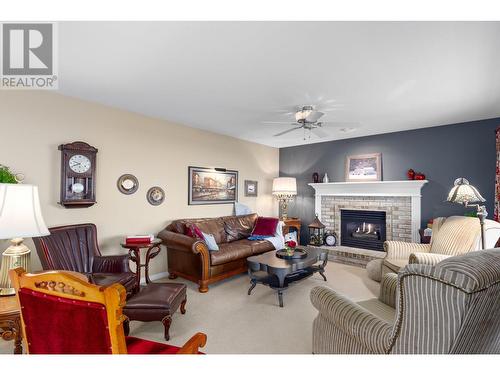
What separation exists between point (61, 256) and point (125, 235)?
1.00m

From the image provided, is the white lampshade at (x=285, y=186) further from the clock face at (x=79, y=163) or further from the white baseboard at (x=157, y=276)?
the clock face at (x=79, y=163)

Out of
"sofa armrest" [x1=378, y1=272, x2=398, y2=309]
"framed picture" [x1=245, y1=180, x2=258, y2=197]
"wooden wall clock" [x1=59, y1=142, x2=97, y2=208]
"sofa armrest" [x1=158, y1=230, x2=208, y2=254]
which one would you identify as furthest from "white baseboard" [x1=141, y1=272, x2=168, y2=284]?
"sofa armrest" [x1=378, y1=272, x2=398, y2=309]

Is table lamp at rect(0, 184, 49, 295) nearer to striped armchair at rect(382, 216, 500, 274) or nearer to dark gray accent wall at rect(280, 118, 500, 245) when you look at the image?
striped armchair at rect(382, 216, 500, 274)

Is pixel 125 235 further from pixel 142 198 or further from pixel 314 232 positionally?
pixel 314 232

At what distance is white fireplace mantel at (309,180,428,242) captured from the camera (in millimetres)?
4543

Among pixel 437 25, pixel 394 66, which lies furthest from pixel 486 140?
pixel 437 25

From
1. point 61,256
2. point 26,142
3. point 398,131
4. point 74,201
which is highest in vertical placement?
point 398,131

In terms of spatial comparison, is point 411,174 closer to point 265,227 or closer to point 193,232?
point 265,227

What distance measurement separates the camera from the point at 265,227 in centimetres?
490

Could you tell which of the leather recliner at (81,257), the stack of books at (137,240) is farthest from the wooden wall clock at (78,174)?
the stack of books at (137,240)

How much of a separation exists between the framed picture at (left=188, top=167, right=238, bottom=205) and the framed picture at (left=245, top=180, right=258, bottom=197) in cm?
36

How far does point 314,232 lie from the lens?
18.6ft

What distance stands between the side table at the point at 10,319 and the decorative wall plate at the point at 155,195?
2.30 meters

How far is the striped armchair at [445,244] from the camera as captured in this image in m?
2.94
